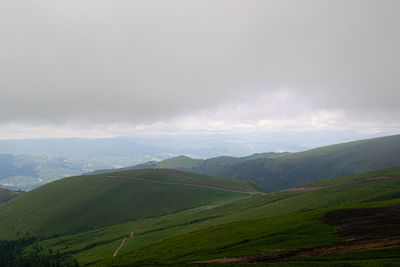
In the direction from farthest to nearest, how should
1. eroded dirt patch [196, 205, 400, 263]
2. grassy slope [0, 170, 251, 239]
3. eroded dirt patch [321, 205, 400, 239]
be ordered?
grassy slope [0, 170, 251, 239]
eroded dirt patch [321, 205, 400, 239]
eroded dirt patch [196, 205, 400, 263]

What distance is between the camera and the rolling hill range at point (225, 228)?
1626 inches

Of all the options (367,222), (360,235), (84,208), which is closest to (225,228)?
(367,222)

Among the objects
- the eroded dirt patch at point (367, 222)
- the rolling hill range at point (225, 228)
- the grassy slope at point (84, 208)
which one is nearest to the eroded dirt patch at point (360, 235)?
the eroded dirt patch at point (367, 222)

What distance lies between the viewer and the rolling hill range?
41.3 metres

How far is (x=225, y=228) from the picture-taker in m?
73.2

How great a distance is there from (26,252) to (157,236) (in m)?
73.8

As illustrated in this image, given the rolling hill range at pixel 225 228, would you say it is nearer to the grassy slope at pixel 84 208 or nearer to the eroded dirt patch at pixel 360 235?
the eroded dirt patch at pixel 360 235

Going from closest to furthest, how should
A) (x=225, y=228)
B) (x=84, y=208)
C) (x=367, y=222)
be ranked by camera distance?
(x=367, y=222)
(x=225, y=228)
(x=84, y=208)

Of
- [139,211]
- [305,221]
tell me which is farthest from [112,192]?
[305,221]

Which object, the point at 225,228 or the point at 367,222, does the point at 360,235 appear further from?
the point at 225,228

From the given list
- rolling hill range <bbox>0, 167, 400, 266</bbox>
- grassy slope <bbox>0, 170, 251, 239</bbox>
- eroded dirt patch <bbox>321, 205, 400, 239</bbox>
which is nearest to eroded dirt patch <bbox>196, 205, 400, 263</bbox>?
eroded dirt patch <bbox>321, 205, 400, 239</bbox>

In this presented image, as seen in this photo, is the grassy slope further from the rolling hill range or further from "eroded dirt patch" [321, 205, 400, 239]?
"eroded dirt patch" [321, 205, 400, 239]

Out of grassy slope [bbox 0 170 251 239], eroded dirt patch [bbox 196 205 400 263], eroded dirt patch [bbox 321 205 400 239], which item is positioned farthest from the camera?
grassy slope [bbox 0 170 251 239]

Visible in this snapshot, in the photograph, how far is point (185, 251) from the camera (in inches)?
2285
